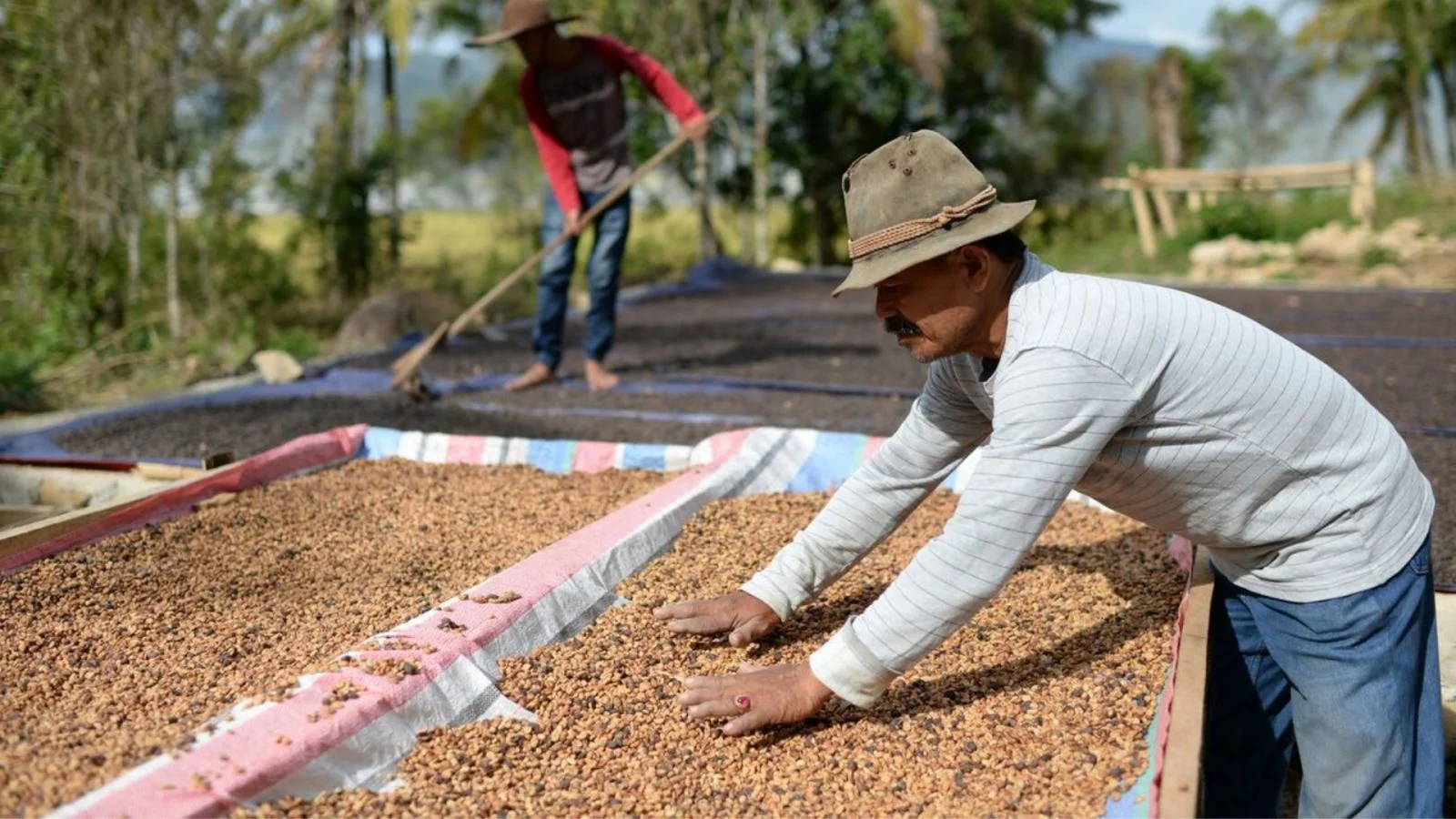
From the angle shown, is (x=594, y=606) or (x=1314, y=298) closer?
(x=594, y=606)

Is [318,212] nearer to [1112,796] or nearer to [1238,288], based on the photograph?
[1238,288]

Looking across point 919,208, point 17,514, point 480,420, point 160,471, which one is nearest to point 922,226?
point 919,208

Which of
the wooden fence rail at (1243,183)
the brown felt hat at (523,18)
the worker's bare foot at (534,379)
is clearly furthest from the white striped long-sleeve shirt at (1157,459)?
the wooden fence rail at (1243,183)

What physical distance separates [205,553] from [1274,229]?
1168 centimetres

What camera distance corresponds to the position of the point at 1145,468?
173cm

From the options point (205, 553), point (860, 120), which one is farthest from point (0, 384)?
point (860, 120)

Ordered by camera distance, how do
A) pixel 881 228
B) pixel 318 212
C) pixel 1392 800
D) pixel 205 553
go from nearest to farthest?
pixel 881 228, pixel 1392 800, pixel 205 553, pixel 318 212

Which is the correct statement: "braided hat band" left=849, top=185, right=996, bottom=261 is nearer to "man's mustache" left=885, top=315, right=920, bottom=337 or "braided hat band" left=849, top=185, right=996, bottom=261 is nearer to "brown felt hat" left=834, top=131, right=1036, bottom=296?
"brown felt hat" left=834, top=131, right=1036, bottom=296

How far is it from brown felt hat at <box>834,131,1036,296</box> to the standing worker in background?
3.26m

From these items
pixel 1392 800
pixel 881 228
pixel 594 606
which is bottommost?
pixel 1392 800

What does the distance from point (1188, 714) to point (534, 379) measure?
3.72m

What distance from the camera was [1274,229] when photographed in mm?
12188

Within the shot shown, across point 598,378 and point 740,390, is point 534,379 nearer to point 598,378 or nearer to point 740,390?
point 598,378

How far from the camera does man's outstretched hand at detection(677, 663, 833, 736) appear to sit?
1778 millimetres
